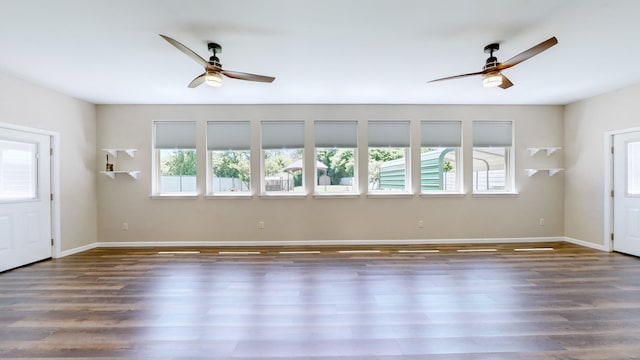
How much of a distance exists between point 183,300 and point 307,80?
301 cm

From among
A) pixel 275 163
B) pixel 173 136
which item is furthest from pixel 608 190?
pixel 173 136

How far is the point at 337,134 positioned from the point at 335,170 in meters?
0.66

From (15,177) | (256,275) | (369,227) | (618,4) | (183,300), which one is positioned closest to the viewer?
(618,4)

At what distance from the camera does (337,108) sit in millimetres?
4965

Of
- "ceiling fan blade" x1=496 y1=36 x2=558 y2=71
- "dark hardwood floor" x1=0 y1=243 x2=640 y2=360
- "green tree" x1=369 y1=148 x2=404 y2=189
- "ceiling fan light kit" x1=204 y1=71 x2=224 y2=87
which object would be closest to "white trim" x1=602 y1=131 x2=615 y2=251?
"dark hardwood floor" x1=0 y1=243 x2=640 y2=360

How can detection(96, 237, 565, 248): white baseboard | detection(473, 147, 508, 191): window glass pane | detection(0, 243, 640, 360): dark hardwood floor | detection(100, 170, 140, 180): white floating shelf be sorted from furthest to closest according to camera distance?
detection(473, 147, 508, 191): window glass pane → detection(96, 237, 565, 248): white baseboard → detection(100, 170, 140, 180): white floating shelf → detection(0, 243, 640, 360): dark hardwood floor

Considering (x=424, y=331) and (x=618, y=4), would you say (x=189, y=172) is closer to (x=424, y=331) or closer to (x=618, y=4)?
(x=424, y=331)

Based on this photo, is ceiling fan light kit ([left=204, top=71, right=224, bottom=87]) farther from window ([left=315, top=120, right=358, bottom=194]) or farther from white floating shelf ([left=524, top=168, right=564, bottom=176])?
white floating shelf ([left=524, top=168, right=564, bottom=176])

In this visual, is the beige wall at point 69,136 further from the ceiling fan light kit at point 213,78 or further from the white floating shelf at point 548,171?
the white floating shelf at point 548,171

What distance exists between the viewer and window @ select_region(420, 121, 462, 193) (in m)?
5.06

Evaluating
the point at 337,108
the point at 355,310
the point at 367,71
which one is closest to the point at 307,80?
the point at 367,71

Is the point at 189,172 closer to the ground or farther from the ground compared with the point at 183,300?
farther from the ground

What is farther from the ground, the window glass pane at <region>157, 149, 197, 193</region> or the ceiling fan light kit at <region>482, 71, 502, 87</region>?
the ceiling fan light kit at <region>482, 71, 502, 87</region>

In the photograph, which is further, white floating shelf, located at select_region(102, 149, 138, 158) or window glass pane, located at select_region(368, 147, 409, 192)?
window glass pane, located at select_region(368, 147, 409, 192)
